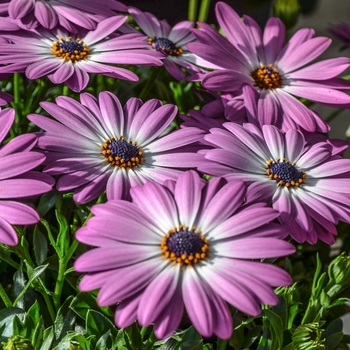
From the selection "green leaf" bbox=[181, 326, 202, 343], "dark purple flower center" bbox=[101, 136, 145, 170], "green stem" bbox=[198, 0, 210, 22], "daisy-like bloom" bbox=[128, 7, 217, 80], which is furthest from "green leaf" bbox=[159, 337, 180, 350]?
"green stem" bbox=[198, 0, 210, 22]

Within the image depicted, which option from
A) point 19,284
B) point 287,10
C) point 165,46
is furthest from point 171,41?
point 19,284

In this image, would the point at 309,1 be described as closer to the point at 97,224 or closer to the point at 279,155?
the point at 279,155

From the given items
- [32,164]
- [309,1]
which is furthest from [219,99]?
[309,1]

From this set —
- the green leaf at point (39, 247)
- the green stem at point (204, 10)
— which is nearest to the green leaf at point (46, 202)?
the green leaf at point (39, 247)

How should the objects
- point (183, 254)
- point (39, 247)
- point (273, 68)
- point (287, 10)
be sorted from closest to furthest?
point (183, 254)
point (39, 247)
point (273, 68)
point (287, 10)

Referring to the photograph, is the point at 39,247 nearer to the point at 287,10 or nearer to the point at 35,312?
the point at 35,312

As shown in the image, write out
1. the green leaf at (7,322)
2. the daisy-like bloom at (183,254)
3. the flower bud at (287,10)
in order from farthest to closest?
the flower bud at (287,10) < the green leaf at (7,322) < the daisy-like bloom at (183,254)

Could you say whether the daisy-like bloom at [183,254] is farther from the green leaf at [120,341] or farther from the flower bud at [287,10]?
the flower bud at [287,10]
